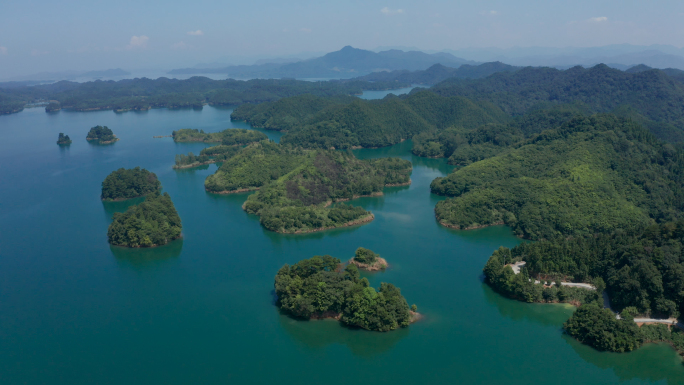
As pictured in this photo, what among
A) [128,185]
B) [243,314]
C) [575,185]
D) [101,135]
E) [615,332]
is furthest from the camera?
[101,135]

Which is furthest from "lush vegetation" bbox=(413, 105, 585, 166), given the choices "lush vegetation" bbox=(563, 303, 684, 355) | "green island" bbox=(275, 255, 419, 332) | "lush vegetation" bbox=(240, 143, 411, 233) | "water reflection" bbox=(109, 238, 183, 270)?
"water reflection" bbox=(109, 238, 183, 270)

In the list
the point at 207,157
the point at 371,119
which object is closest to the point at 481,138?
the point at 371,119

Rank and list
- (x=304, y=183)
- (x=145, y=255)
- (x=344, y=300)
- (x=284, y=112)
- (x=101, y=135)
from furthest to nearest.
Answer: (x=284, y=112)
(x=101, y=135)
(x=304, y=183)
(x=145, y=255)
(x=344, y=300)

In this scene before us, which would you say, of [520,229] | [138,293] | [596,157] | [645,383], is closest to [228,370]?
[138,293]

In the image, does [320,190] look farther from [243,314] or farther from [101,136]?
[101,136]

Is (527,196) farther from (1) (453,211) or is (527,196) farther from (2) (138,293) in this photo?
(2) (138,293)
